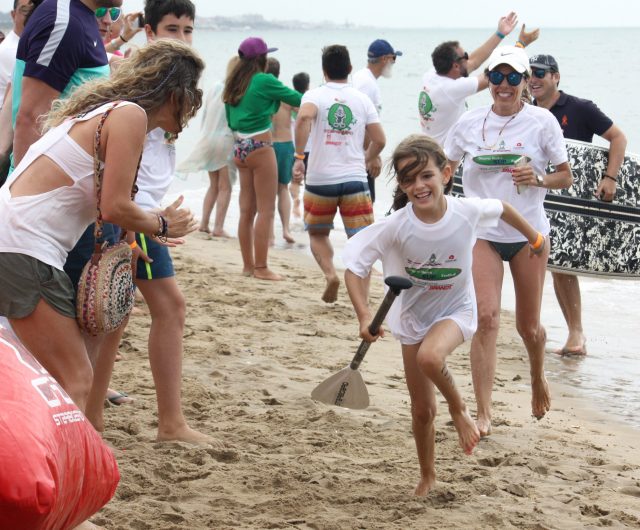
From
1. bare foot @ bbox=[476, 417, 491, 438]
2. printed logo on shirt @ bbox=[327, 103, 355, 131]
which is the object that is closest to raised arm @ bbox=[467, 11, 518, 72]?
printed logo on shirt @ bbox=[327, 103, 355, 131]

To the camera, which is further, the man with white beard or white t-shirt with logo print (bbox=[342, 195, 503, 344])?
the man with white beard

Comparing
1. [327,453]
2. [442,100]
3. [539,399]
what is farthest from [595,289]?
[327,453]

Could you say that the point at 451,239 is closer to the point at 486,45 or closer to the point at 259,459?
the point at 259,459

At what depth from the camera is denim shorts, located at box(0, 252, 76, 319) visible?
11.1ft

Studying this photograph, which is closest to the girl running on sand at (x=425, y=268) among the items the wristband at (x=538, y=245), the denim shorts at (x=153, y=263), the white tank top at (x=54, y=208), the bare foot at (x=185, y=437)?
the wristband at (x=538, y=245)

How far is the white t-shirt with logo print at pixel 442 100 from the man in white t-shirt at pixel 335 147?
4.50ft

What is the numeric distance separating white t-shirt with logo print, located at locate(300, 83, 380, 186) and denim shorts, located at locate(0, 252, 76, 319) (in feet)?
15.8

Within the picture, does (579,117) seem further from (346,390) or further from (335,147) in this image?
(346,390)

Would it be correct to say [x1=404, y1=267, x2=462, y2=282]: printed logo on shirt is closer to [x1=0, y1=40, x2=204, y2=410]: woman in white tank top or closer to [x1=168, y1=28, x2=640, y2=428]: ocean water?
[x1=0, y1=40, x2=204, y2=410]: woman in white tank top

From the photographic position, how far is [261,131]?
351 inches

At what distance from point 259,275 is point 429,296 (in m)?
5.03

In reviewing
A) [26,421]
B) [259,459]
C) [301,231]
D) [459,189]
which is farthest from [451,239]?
[301,231]

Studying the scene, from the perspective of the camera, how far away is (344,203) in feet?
26.8

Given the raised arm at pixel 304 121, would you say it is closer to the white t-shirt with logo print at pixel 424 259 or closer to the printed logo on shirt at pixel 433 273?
the white t-shirt with logo print at pixel 424 259
